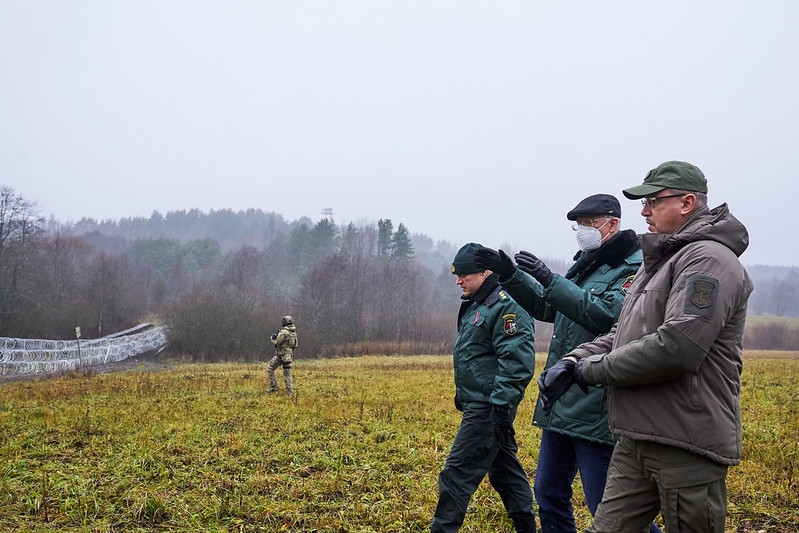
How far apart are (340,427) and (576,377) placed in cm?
619

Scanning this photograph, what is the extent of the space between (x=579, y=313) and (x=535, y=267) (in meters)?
0.37

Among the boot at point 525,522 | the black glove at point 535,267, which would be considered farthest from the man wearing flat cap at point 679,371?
the boot at point 525,522

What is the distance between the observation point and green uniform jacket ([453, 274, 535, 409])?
3.75 metres

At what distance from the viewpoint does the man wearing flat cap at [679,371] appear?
7.32 ft

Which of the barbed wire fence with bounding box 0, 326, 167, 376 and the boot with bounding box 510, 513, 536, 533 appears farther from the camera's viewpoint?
the barbed wire fence with bounding box 0, 326, 167, 376

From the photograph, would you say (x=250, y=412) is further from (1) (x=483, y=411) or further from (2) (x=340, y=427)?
(1) (x=483, y=411)

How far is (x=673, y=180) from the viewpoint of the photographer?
8.43 ft

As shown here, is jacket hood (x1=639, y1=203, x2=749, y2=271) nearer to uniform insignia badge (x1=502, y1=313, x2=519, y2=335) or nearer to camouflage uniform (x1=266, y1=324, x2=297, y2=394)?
uniform insignia badge (x1=502, y1=313, x2=519, y2=335)

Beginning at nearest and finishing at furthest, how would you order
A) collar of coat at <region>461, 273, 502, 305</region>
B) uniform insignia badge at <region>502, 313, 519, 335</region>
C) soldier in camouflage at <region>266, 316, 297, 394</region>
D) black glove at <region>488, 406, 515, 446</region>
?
black glove at <region>488, 406, 515, 446</region> → uniform insignia badge at <region>502, 313, 519, 335</region> → collar of coat at <region>461, 273, 502, 305</region> → soldier in camouflage at <region>266, 316, 297, 394</region>

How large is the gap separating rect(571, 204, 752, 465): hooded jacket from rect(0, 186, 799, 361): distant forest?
3431 cm

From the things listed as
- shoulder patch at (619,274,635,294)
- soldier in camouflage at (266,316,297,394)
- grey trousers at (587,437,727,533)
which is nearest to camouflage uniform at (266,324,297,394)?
soldier in camouflage at (266,316,297,394)

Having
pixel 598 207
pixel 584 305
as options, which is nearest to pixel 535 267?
pixel 584 305

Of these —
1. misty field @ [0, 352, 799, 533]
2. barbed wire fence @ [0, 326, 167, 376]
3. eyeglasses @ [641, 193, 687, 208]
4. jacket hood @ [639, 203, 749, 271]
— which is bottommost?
barbed wire fence @ [0, 326, 167, 376]

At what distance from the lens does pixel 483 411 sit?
12.8 feet
